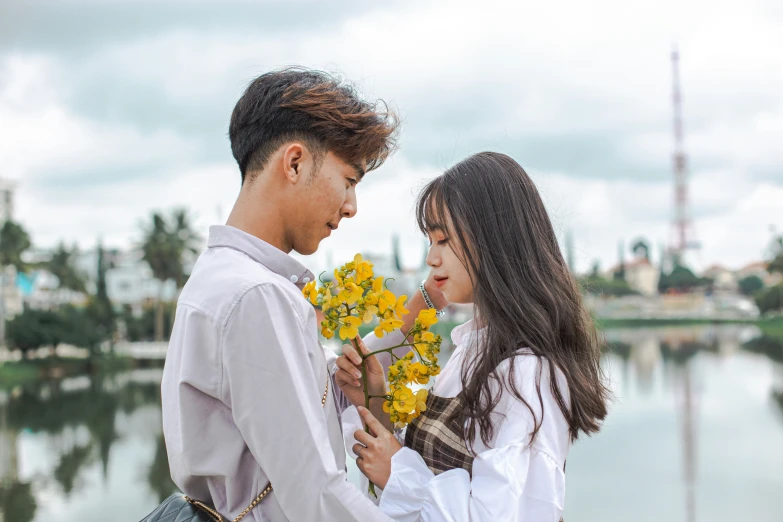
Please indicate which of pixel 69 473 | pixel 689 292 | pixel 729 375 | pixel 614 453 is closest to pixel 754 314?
pixel 689 292

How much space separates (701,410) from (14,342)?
938 inches

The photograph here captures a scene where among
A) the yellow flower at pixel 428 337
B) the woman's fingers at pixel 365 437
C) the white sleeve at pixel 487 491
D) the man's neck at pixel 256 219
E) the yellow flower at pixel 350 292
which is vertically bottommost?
the white sleeve at pixel 487 491

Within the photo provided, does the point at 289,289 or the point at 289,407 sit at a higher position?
the point at 289,289

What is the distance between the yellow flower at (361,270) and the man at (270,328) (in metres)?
0.10

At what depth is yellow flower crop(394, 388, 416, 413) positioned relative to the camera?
1593mm

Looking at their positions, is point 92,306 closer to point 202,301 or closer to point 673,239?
point 202,301

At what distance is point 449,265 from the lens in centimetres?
180

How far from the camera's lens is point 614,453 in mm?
18500

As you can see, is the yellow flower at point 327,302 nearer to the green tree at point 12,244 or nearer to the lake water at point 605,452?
the lake water at point 605,452

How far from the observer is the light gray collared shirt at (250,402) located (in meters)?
1.25

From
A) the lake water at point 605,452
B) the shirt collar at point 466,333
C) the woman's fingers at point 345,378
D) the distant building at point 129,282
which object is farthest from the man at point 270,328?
the distant building at point 129,282

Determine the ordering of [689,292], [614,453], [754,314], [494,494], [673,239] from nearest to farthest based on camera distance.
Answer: [494,494], [614,453], [754,314], [689,292], [673,239]

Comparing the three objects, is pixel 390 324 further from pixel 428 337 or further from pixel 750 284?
pixel 750 284

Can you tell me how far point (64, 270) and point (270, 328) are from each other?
3946 centimetres
